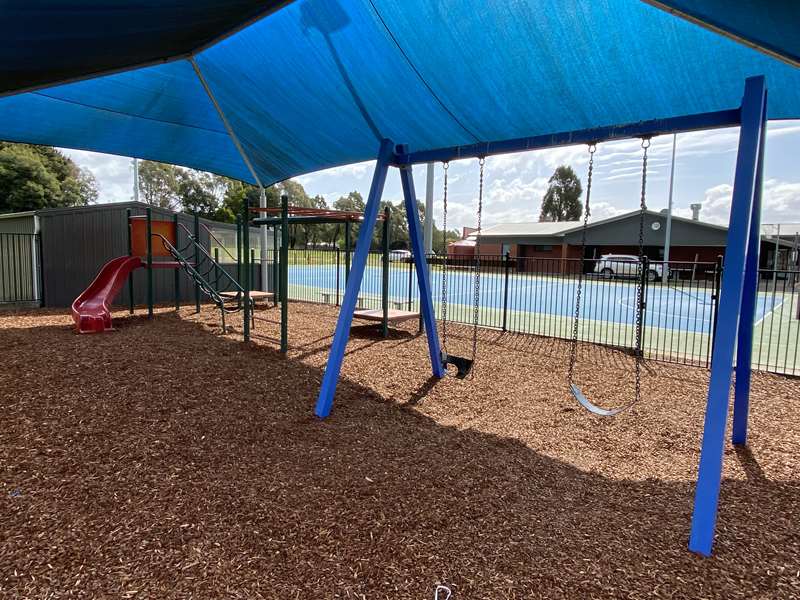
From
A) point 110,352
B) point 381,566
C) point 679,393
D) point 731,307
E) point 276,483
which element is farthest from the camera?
point 110,352

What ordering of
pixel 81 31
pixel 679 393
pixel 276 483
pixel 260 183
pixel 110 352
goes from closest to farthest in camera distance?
pixel 276 483 → pixel 81 31 → pixel 679 393 → pixel 110 352 → pixel 260 183

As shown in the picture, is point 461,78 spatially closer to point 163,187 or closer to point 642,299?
point 642,299

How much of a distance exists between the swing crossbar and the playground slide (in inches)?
239

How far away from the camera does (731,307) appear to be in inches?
97.0

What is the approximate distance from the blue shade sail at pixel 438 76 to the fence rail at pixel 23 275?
18.6 feet

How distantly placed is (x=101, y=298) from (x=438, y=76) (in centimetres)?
748

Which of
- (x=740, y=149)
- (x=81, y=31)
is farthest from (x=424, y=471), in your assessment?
(x=81, y=31)

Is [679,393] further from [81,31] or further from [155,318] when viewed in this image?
[155,318]

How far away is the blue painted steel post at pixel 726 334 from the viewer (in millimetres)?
2393

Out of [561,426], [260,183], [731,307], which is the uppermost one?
[260,183]

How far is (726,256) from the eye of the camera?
7.99ft

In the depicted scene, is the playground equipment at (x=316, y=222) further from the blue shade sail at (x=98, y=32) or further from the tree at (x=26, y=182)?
the tree at (x=26, y=182)

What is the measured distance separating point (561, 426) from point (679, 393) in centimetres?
190

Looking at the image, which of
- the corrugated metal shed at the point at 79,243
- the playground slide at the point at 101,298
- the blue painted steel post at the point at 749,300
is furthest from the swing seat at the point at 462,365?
the corrugated metal shed at the point at 79,243
